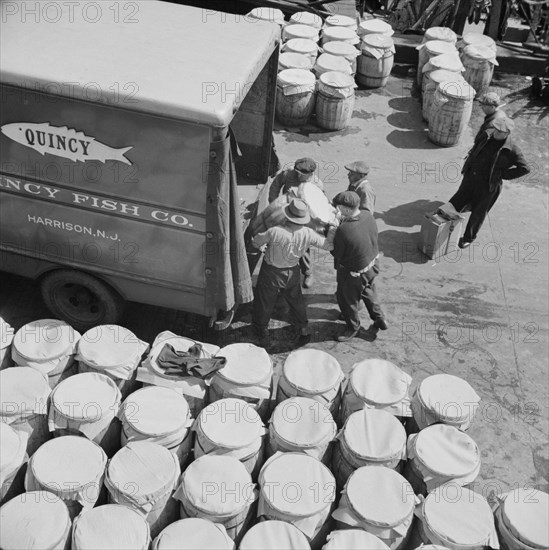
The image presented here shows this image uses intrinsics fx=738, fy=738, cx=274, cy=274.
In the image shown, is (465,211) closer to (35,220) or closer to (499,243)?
(499,243)

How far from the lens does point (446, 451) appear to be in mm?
5777

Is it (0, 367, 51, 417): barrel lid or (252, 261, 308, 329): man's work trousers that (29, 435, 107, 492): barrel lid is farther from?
(252, 261, 308, 329): man's work trousers

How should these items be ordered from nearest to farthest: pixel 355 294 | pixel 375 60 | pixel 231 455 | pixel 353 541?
pixel 353 541 → pixel 231 455 → pixel 355 294 → pixel 375 60

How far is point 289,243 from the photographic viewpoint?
730cm

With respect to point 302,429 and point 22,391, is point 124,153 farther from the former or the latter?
point 302,429

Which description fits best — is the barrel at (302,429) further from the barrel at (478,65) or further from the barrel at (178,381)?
the barrel at (478,65)

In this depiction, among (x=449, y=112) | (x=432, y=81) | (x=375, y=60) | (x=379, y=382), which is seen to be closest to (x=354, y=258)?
(x=379, y=382)

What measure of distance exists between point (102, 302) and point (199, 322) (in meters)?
1.19

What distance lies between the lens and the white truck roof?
6.02 meters

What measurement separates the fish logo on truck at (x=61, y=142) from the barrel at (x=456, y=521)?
3.70 metres

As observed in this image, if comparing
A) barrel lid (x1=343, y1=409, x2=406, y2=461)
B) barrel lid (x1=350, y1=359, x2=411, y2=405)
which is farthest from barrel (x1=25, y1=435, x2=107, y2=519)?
barrel lid (x1=350, y1=359, x2=411, y2=405)

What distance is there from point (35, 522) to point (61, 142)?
3157 millimetres

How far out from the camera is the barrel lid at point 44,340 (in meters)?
6.18

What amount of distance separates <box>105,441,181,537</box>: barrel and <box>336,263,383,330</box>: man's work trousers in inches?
120
